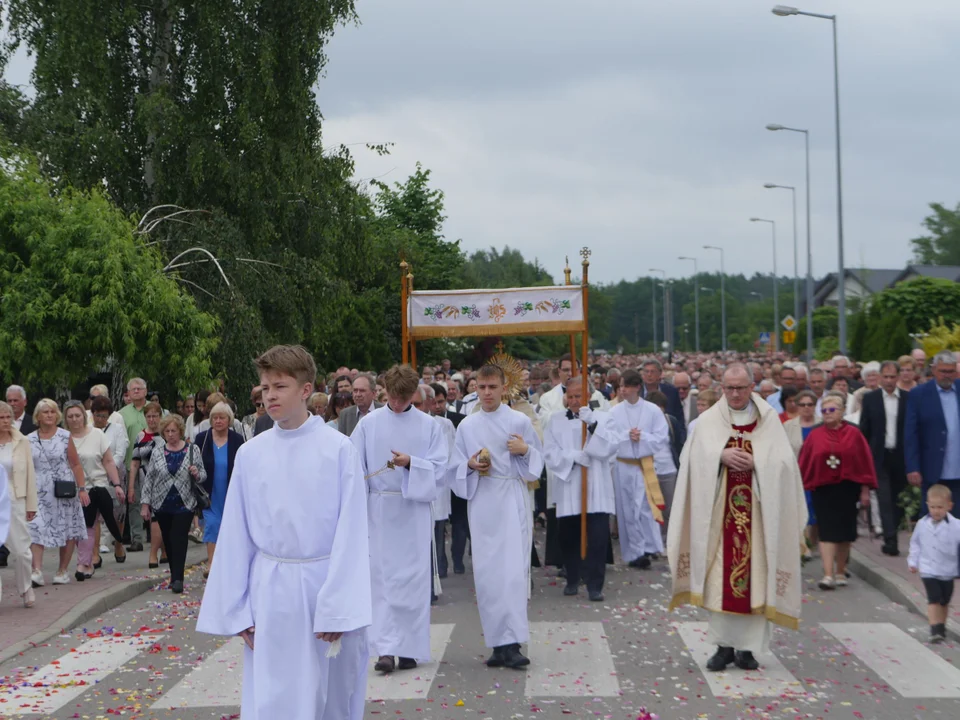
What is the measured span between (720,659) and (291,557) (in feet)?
13.5

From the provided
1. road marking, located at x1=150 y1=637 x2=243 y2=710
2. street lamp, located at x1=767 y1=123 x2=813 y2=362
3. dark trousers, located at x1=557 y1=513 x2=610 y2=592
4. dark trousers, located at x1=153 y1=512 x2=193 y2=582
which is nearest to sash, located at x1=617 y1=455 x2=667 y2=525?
dark trousers, located at x1=557 y1=513 x2=610 y2=592

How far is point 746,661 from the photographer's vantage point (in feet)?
28.4

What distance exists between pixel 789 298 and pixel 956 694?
129 m

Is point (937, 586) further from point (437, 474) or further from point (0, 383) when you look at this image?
point (0, 383)

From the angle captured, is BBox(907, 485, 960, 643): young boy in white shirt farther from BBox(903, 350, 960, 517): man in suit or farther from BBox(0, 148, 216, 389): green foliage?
BBox(0, 148, 216, 389): green foliage

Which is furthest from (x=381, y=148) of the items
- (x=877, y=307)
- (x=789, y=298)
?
(x=789, y=298)

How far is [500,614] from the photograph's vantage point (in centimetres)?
881

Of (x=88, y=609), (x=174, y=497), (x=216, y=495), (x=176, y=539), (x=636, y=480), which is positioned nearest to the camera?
(x=88, y=609)

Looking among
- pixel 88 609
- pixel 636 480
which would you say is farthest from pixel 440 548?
pixel 88 609

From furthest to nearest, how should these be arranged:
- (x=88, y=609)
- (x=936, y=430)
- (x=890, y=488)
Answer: (x=890, y=488)
(x=936, y=430)
(x=88, y=609)

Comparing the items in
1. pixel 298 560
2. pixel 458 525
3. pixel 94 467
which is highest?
pixel 298 560

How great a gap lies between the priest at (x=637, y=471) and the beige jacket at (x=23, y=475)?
217 inches

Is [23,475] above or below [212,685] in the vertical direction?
above

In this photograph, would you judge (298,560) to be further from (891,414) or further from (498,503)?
(891,414)
